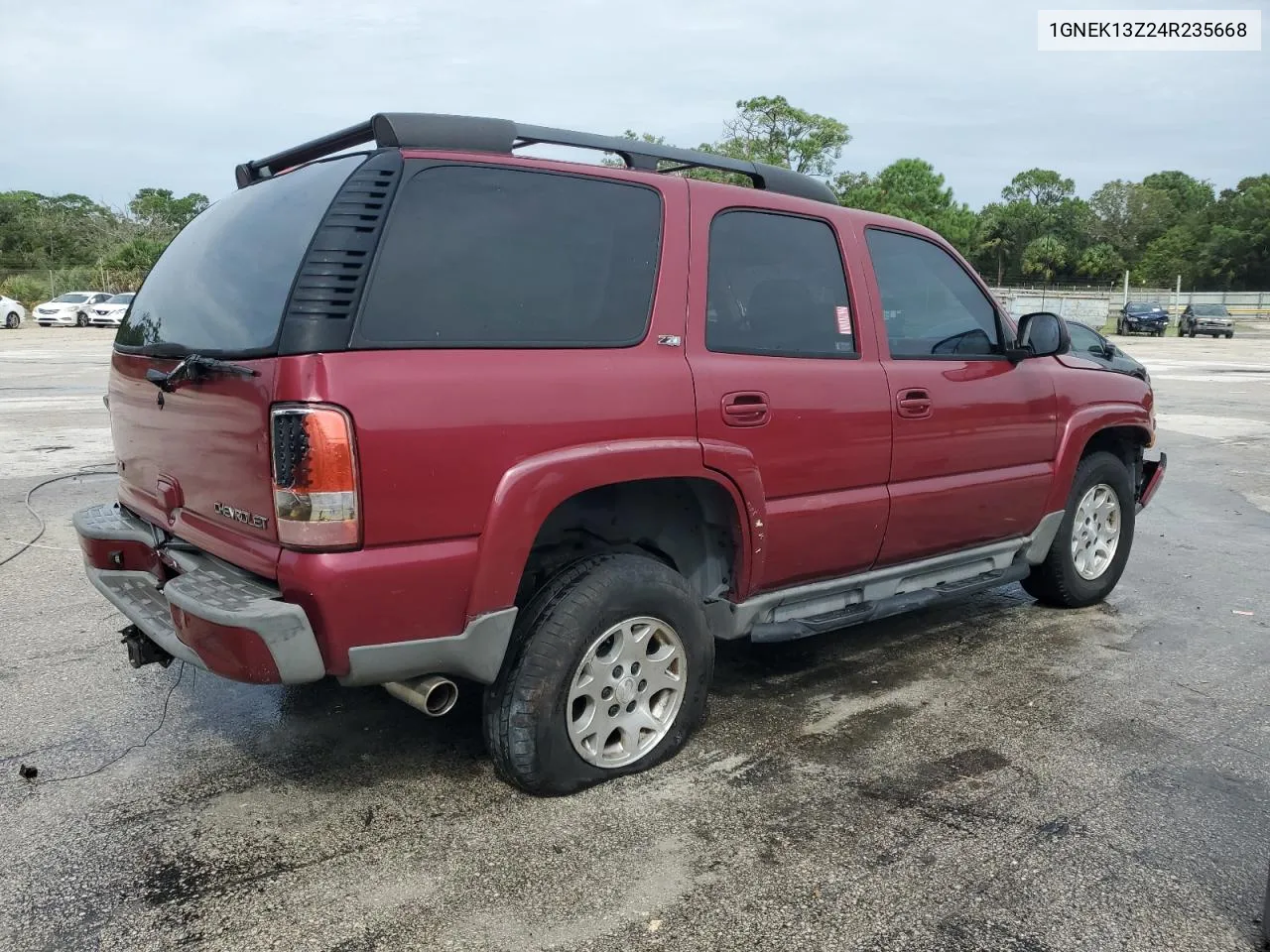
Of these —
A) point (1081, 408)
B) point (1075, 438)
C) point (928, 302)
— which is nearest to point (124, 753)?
point (928, 302)

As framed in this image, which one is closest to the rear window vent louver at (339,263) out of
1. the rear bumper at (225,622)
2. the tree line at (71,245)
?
the rear bumper at (225,622)

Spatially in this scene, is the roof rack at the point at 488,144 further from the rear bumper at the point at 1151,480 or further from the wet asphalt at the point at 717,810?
the rear bumper at the point at 1151,480

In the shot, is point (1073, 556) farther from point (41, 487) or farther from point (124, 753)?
point (41, 487)

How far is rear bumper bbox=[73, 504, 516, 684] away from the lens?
2674mm

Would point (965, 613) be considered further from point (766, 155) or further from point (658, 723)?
point (766, 155)

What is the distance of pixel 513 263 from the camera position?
121 inches

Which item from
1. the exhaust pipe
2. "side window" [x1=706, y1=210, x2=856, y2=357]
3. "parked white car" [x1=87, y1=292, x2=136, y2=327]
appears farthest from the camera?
"parked white car" [x1=87, y1=292, x2=136, y2=327]

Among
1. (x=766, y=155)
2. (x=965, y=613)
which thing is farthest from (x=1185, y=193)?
(x=965, y=613)

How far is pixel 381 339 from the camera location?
9.05 feet

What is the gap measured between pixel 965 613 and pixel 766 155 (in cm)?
5102

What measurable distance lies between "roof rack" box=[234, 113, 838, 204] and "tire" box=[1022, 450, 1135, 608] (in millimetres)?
2017

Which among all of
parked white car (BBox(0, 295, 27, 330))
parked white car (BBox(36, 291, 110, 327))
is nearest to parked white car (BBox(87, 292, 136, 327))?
parked white car (BBox(36, 291, 110, 327))

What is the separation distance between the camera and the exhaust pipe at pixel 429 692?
2.97m

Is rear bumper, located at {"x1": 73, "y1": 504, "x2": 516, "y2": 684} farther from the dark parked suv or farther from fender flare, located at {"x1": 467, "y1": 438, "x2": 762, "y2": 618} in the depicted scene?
the dark parked suv
